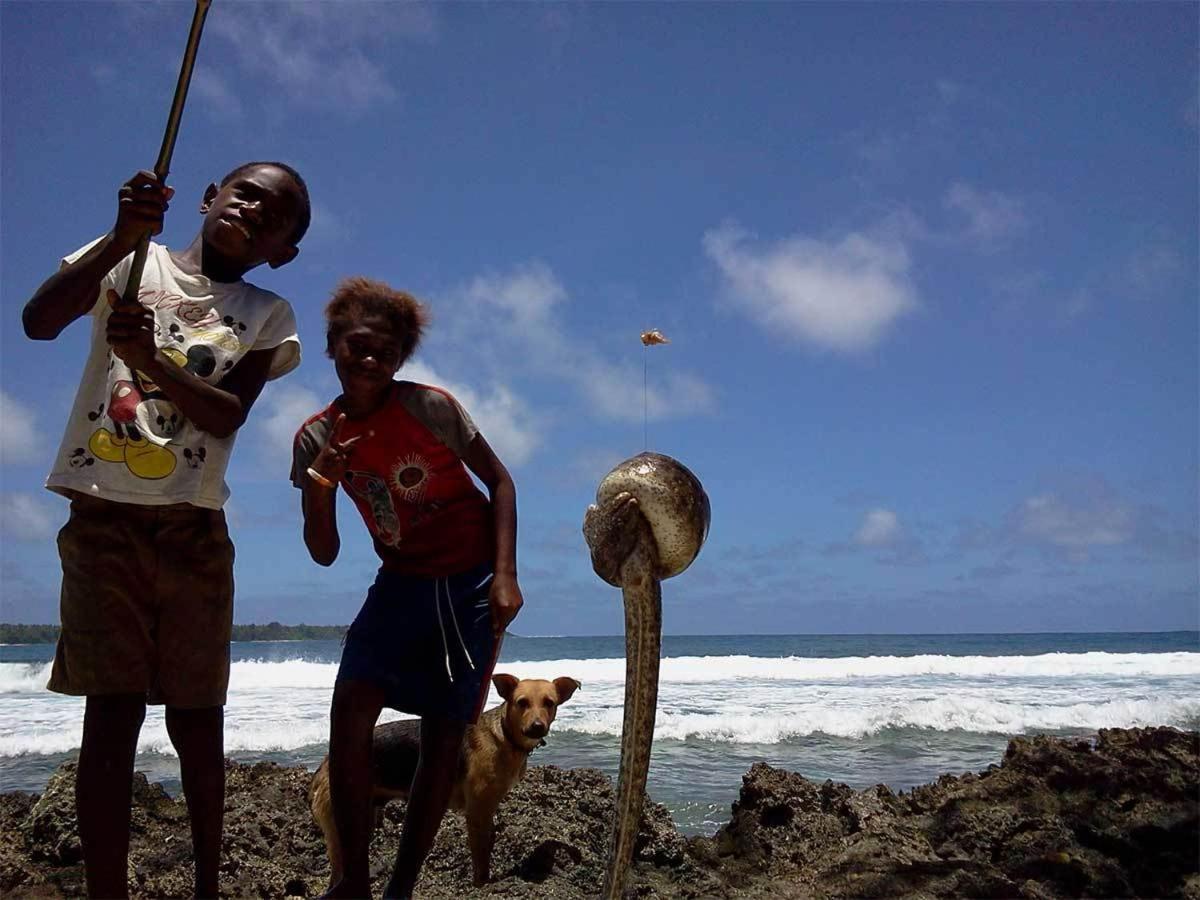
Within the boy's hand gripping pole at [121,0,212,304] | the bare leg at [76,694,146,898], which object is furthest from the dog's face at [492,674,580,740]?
the boy's hand gripping pole at [121,0,212,304]

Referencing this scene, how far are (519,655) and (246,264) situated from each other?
43.7 metres

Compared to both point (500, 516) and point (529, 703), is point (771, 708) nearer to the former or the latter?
point (529, 703)

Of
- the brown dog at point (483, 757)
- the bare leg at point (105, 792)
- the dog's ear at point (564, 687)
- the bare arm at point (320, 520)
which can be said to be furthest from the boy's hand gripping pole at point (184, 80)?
the dog's ear at point (564, 687)

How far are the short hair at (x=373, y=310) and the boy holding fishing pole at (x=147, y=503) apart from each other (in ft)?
0.79

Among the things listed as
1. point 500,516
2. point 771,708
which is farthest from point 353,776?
point 771,708

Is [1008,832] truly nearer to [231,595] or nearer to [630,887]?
[630,887]

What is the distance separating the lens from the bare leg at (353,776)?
8.75 ft

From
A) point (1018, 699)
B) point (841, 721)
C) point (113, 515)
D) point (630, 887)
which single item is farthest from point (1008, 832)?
point (1018, 699)

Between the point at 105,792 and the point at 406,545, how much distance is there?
3.49 feet

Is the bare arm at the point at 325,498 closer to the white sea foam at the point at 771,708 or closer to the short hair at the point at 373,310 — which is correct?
the short hair at the point at 373,310

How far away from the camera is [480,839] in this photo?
4.02 metres

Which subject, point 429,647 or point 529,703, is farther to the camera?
point 529,703

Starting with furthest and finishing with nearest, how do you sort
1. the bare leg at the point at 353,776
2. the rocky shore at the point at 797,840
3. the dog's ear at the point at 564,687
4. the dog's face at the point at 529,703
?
the dog's ear at the point at 564,687 < the dog's face at the point at 529,703 < the rocky shore at the point at 797,840 < the bare leg at the point at 353,776

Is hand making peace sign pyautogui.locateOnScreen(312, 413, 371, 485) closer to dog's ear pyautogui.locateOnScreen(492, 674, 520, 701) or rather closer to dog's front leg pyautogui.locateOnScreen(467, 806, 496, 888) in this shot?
dog's ear pyautogui.locateOnScreen(492, 674, 520, 701)
